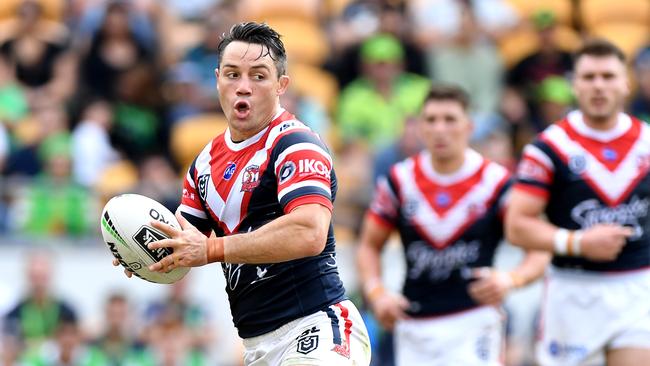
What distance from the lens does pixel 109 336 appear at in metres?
12.2

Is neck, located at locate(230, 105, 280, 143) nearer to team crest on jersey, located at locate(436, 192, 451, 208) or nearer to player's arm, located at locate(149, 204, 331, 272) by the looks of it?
player's arm, located at locate(149, 204, 331, 272)

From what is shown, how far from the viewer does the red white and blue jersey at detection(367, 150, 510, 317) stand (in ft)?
29.3

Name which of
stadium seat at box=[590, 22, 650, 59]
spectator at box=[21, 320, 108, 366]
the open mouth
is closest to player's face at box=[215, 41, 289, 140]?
the open mouth

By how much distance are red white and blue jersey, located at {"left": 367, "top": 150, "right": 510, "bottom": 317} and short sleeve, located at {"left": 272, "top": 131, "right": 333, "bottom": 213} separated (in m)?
2.74

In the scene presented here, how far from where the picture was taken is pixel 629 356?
8.05m

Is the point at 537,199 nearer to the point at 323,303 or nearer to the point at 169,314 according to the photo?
the point at 323,303

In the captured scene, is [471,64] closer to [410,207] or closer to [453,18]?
[453,18]

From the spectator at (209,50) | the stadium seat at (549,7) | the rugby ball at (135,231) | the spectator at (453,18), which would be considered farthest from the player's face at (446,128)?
the stadium seat at (549,7)

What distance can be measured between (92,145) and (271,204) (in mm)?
7748

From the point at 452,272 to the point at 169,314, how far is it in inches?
173

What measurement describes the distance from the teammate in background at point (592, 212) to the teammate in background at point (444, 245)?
0.48m

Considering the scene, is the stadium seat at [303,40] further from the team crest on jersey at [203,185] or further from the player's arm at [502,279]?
the team crest on jersey at [203,185]

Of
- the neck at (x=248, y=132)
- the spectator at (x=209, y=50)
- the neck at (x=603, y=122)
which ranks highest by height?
the spectator at (x=209, y=50)

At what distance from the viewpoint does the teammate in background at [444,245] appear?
8.84m
